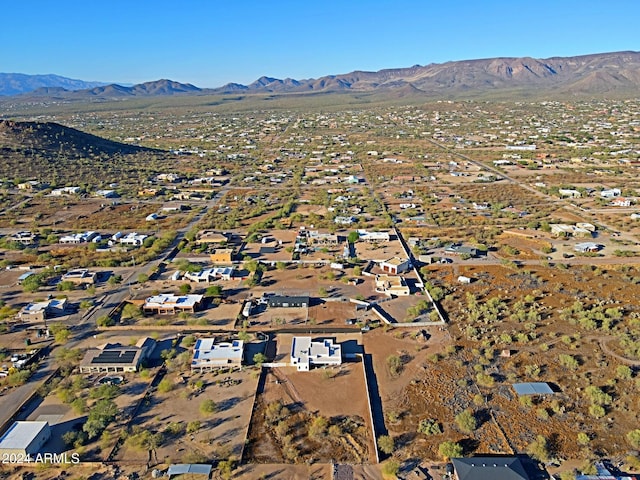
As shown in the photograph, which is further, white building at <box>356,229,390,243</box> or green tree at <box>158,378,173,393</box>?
white building at <box>356,229,390,243</box>

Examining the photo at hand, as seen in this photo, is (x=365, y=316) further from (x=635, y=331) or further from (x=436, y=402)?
(x=635, y=331)

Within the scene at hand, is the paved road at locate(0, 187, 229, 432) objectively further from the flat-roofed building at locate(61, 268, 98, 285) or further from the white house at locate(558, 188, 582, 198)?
the white house at locate(558, 188, 582, 198)

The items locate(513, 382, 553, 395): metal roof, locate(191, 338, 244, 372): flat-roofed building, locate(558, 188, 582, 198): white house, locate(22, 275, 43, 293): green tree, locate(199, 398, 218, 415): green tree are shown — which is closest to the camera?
locate(199, 398, 218, 415): green tree

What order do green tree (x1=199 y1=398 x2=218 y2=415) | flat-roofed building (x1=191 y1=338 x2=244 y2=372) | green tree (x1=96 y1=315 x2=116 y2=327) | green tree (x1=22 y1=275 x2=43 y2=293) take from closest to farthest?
green tree (x1=199 y1=398 x2=218 y2=415) < flat-roofed building (x1=191 y1=338 x2=244 y2=372) < green tree (x1=96 y1=315 x2=116 y2=327) < green tree (x1=22 y1=275 x2=43 y2=293)

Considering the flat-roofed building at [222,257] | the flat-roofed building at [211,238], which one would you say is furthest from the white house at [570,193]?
the flat-roofed building at [222,257]

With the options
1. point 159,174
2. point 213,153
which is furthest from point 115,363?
point 213,153

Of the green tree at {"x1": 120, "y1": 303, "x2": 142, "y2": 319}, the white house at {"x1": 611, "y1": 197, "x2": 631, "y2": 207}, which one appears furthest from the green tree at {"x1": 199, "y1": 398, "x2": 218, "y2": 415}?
the white house at {"x1": 611, "y1": 197, "x2": 631, "y2": 207}

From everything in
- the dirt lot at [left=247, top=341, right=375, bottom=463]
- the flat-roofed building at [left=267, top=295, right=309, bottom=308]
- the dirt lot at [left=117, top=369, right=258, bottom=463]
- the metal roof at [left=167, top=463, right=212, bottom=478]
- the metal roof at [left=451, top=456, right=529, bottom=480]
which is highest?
the flat-roofed building at [left=267, top=295, right=309, bottom=308]

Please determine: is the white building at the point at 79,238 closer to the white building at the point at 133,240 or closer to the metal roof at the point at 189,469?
the white building at the point at 133,240

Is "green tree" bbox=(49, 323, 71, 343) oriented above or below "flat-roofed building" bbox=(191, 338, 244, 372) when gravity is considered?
above
